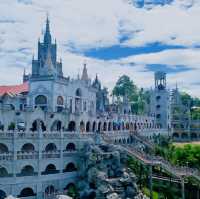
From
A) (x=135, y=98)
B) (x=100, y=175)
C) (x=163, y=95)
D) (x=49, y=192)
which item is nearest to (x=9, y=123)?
(x=49, y=192)

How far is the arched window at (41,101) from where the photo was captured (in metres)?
57.6

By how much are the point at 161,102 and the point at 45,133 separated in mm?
54185

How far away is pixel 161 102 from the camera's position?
3848 inches

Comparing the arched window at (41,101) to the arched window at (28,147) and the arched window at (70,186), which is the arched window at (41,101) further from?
the arched window at (70,186)

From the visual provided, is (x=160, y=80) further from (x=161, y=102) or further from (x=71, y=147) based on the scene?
(x=71, y=147)

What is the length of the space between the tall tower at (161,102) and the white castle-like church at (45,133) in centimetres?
2870

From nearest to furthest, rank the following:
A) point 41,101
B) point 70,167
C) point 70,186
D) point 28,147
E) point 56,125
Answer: point 70,186 < point 28,147 < point 70,167 < point 56,125 < point 41,101

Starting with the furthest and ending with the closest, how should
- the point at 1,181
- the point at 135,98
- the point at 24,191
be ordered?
the point at 135,98 < the point at 24,191 < the point at 1,181

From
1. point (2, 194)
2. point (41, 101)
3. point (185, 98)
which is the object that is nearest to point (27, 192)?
point (2, 194)

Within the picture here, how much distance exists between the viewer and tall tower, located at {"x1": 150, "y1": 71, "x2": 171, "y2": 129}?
3836 inches

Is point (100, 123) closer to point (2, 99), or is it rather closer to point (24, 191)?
point (2, 99)

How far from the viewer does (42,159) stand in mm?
47219

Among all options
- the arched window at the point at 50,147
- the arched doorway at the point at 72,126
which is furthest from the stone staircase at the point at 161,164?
the arched window at the point at 50,147

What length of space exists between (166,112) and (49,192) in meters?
56.6
